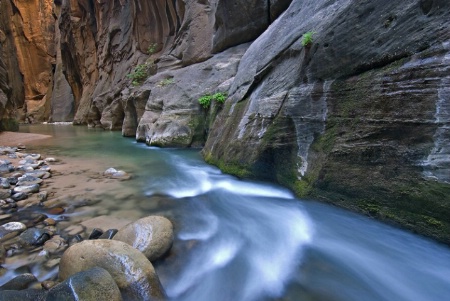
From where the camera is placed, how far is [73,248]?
1.85m

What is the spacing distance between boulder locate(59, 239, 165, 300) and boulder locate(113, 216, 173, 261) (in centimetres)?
22

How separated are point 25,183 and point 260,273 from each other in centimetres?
413

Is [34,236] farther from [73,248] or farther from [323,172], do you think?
[323,172]

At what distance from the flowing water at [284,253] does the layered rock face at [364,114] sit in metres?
0.25

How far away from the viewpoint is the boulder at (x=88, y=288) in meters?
1.38

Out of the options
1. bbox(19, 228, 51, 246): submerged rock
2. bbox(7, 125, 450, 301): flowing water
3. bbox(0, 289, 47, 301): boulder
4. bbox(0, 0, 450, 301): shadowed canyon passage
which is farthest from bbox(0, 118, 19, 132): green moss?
bbox(0, 289, 47, 301): boulder

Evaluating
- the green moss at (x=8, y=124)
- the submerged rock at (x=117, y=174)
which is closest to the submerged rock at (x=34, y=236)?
the submerged rock at (x=117, y=174)

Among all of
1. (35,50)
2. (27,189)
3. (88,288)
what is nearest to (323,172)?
(88,288)

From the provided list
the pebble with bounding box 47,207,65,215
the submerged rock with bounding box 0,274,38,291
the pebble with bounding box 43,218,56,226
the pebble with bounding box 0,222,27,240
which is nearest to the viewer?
the submerged rock with bounding box 0,274,38,291

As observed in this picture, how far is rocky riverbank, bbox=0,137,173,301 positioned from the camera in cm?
150

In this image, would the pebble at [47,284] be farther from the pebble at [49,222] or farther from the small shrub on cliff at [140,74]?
the small shrub on cliff at [140,74]

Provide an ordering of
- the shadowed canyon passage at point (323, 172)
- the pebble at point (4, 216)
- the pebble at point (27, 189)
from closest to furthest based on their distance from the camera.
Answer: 1. the shadowed canyon passage at point (323, 172)
2. the pebble at point (4, 216)
3. the pebble at point (27, 189)

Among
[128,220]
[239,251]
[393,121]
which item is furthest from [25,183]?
[393,121]

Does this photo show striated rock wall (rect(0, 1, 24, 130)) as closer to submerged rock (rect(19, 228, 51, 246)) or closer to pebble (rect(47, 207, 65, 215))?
pebble (rect(47, 207, 65, 215))
